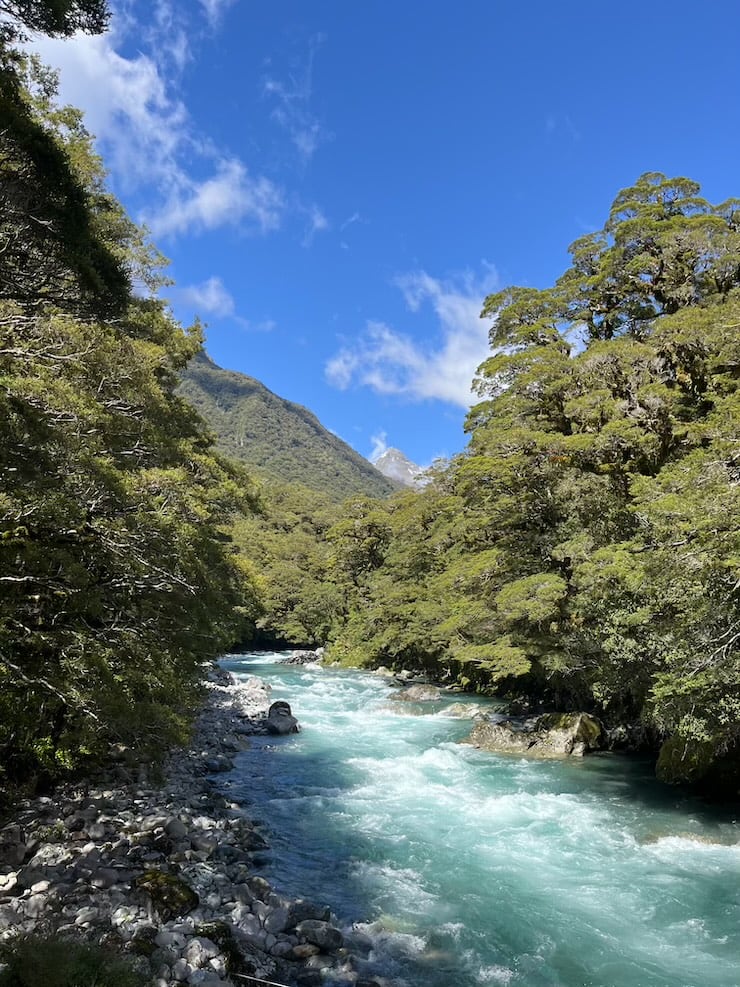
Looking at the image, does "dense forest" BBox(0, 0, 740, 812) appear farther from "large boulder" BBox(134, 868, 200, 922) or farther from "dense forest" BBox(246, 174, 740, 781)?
"large boulder" BBox(134, 868, 200, 922)

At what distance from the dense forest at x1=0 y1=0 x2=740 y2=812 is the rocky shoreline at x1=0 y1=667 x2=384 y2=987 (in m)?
1.25

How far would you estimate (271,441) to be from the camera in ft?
552

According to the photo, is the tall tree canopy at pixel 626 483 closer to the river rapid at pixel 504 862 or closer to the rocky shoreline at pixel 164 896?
the river rapid at pixel 504 862

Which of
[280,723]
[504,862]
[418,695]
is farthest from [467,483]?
[418,695]

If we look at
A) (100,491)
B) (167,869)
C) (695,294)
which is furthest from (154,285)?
(695,294)

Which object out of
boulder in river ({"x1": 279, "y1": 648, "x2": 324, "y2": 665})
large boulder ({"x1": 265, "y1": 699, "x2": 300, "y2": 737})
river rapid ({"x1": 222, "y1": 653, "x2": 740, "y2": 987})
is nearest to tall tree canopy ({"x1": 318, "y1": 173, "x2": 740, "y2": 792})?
river rapid ({"x1": 222, "y1": 653, "x2": 740, "y2": 987})

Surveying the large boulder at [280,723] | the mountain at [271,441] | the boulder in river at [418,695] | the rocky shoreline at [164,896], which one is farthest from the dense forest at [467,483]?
the mountain at [271,441]

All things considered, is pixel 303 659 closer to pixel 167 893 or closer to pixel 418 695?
pixel 418 695

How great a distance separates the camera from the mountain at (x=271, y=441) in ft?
486

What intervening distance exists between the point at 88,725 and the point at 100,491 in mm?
2842

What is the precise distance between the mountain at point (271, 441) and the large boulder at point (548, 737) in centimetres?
11341

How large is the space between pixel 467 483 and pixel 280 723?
10797 mm

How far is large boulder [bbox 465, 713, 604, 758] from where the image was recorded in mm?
17672

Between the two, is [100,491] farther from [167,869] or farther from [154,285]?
[154,285]
